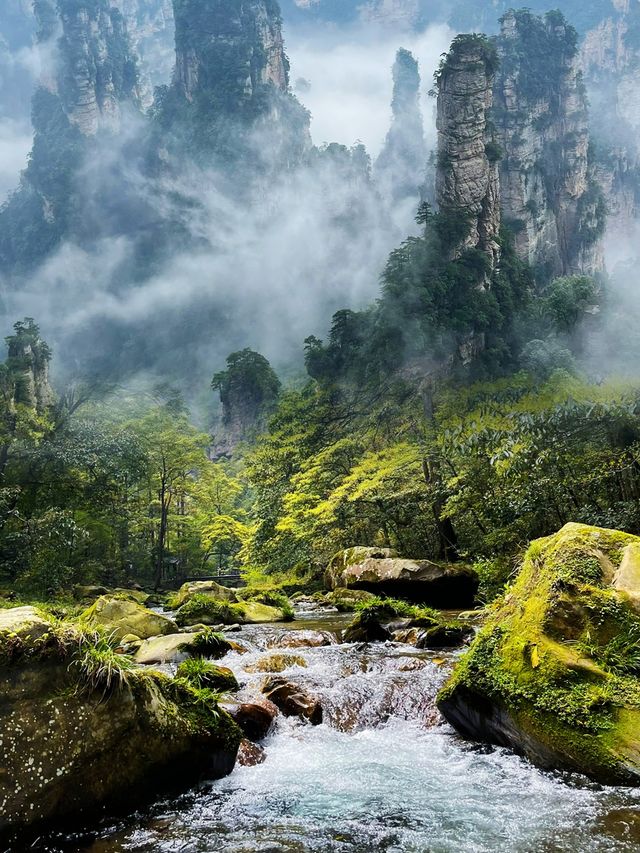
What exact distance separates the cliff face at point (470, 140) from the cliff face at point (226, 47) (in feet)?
330

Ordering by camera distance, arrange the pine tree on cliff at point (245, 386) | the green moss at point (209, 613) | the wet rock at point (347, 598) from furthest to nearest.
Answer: the pine tree on cliff at point (245, 386), the wet rock at point (347, 598), the green moss at point (209, 613)

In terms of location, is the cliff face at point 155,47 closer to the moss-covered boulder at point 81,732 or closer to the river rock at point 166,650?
the river rock at point 166,650

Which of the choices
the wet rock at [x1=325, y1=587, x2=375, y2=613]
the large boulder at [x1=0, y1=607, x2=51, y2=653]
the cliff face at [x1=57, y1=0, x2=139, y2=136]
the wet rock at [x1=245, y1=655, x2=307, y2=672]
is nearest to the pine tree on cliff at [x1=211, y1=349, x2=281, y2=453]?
the wet rock at [x1=325, y1=587, x2=375, y2=613]

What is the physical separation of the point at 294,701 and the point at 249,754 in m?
1.44

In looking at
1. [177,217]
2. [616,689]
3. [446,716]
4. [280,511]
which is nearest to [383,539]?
[280,511]

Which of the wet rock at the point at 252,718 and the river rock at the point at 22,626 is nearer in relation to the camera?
the river rock at the point at 22,626

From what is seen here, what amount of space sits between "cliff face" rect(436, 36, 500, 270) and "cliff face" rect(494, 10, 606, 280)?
2218cm

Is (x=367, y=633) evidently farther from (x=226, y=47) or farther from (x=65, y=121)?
(x=65, y=121)

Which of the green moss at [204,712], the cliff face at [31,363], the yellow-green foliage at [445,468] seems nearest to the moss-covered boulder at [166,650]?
the green moss at [204,712]

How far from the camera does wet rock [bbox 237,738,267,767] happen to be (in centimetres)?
580

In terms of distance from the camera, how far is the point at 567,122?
83.2 metres

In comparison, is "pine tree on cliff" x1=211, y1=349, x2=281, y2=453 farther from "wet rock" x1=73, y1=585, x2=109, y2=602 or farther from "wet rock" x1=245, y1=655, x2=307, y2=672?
"wet rock" x1=245, y1=655, x2=307, y2=672

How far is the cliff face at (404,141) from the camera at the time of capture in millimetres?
139250

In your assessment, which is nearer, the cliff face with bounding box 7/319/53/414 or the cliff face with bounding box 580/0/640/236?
the cliff face with bounding box 7/319/53/414
